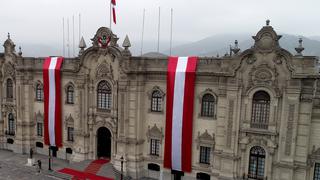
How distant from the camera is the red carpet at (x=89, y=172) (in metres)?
33.8

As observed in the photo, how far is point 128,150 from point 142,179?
364 cm

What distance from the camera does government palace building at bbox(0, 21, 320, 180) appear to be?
26.9 m

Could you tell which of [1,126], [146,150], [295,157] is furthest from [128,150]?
[1,126]

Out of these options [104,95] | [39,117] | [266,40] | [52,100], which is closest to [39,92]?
[52,100]

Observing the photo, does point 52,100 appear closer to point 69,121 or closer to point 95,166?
point 69,121

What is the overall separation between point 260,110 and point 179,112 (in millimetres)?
8139

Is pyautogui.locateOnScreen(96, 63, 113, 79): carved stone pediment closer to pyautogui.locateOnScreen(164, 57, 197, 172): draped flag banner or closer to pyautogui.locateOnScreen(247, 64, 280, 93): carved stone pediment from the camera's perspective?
pyautogui.locateOnScreen(164, 57, 197, 172): draped flag banner

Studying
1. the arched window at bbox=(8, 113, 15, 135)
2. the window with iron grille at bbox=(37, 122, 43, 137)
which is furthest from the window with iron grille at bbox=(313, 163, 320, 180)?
the arched window at bbox=(8, 113, 15, 135)

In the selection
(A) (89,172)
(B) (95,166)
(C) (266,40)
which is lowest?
(A) (89,172)

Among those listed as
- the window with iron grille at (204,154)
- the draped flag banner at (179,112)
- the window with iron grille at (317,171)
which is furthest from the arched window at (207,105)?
the window with iron grille at (317,171)

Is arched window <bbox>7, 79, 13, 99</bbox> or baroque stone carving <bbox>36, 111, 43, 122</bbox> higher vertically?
arched window <bbox>7, 79, 13, 99</bbox>

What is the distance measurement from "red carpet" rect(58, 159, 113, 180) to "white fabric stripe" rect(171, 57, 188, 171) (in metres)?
8.24

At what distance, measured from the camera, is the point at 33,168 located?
3762 centimetres

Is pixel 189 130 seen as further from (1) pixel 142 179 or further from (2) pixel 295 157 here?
(2) pixel 295 157
